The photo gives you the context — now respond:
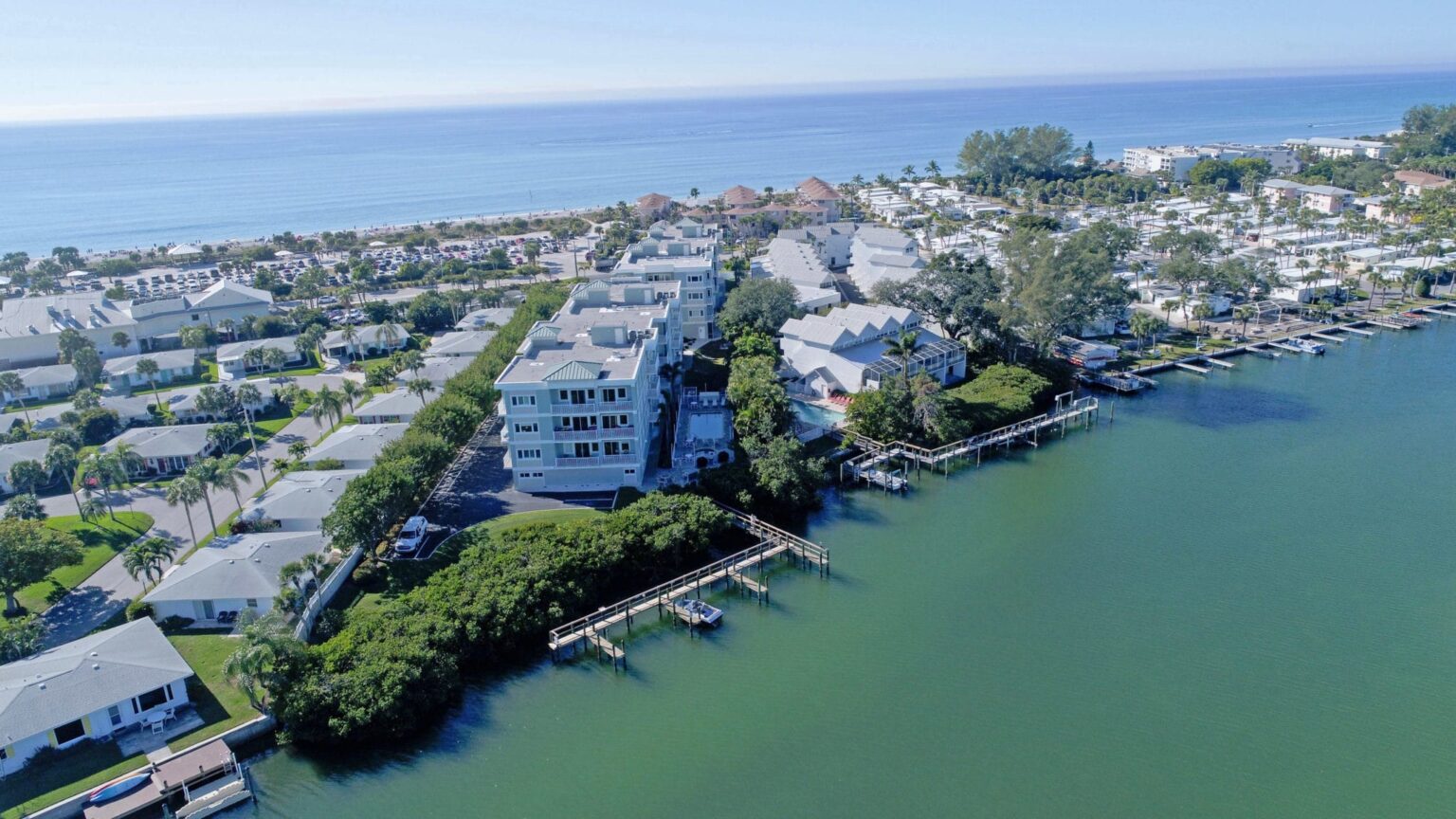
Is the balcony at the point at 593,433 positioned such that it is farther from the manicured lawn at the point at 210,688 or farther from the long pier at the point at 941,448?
the manicured lawn at the point at 210,688

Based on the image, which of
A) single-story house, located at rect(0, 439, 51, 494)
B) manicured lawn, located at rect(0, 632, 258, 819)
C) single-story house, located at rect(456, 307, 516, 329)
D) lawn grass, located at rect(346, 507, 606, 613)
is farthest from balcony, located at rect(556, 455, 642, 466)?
single-story house, located at rect(456, 307, 516, 329)

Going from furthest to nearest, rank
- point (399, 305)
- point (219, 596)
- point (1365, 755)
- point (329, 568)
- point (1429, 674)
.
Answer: point (399, 305) → point (329, 568) → point (219, 596) → point (1429, 674) → point (1365, 755)

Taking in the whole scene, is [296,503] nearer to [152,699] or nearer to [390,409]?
[152,699]

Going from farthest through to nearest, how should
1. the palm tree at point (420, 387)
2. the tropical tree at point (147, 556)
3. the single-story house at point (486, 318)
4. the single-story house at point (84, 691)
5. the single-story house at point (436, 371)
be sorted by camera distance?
the single-story house at point (486, 318) → the single-story house at point (436, 371) → the palm tree at point (420, 387) → the tropical tree at point (147, 556) → the single-story house at point (84, 691)

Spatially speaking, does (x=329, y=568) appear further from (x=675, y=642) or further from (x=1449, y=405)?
(x=1449, y=405)

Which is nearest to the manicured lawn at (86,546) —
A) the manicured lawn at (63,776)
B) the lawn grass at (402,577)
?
the manicured lawn at (63,776)

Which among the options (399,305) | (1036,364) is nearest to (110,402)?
(399,305)
